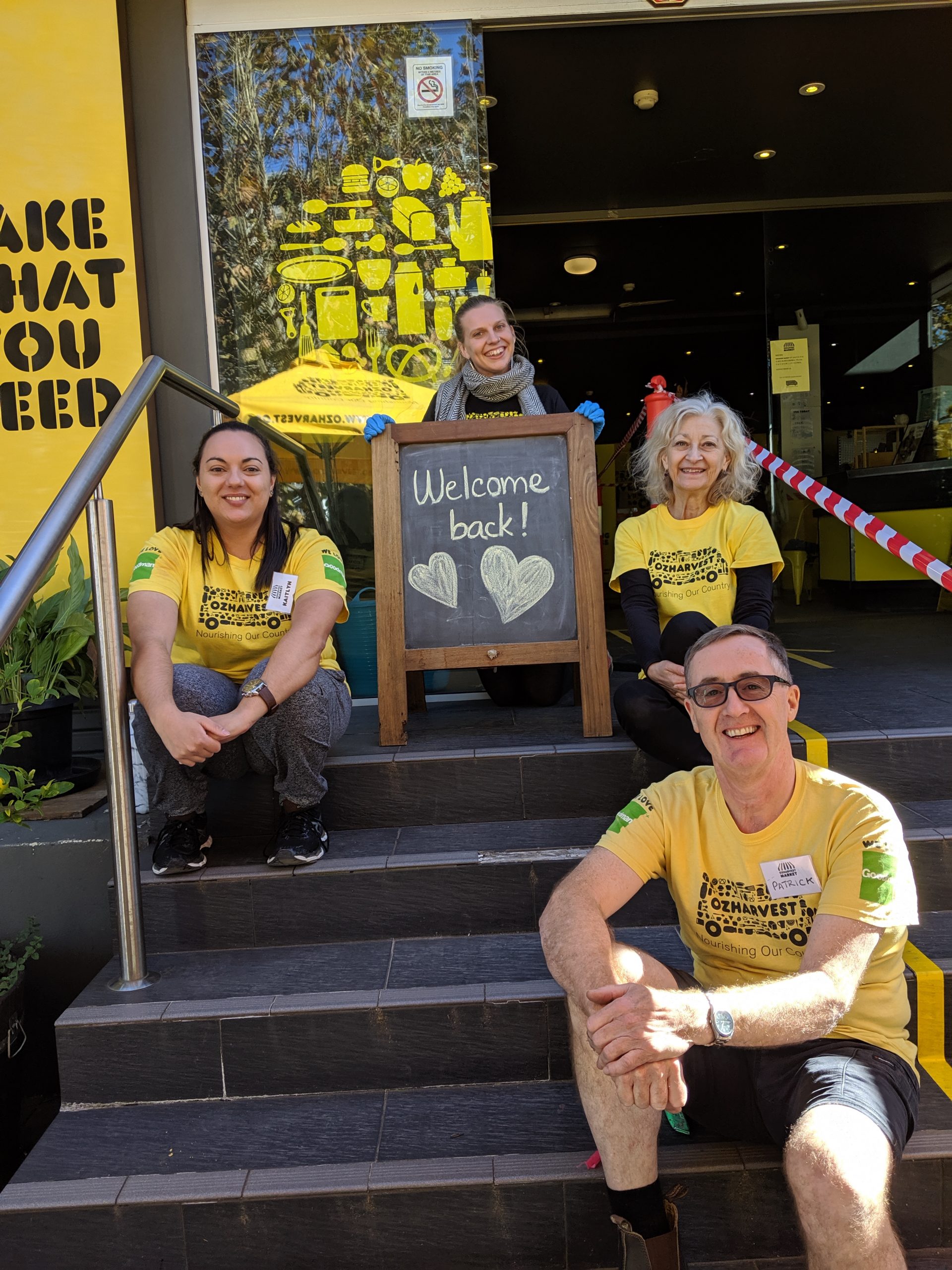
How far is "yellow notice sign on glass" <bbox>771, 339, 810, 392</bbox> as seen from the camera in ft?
24.2

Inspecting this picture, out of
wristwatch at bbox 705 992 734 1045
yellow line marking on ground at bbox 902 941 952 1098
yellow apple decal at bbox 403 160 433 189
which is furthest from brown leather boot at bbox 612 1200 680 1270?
yellow apple decal at bbox 403 160 433 189

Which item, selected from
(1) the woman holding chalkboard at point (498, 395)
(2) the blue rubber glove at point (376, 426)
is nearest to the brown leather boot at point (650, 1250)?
(1) the woman holding chalkboard at point (498, 395)

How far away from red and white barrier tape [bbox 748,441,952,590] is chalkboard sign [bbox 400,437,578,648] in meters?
0.72

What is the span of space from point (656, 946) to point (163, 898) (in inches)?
52.7

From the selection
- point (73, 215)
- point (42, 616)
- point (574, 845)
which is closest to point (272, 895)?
point (574, 845)

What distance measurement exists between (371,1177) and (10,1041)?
4.05 ft

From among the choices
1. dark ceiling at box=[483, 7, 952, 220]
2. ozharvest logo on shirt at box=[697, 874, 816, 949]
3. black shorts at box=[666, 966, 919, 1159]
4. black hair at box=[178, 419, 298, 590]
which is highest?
dark ceiling at box=[483, 7, 952, 220]

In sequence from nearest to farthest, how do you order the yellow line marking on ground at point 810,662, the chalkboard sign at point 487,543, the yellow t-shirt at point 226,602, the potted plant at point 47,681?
the yellow t-shirt at point 226,602 < the potted plant at point 47,681 < the chalkboard sign at point 487,543 < the yellow line marking on ground at point 810,662

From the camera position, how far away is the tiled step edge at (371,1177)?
1740 millimetres

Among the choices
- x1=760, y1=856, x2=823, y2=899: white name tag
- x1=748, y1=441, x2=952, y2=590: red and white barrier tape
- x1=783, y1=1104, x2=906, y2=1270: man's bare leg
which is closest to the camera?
x1=783, y1=1104, x2=906, y2=1270: man's bare leg

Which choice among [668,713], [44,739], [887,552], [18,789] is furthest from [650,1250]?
[887,552]

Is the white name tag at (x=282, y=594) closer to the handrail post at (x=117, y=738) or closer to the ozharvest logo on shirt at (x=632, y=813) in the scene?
the handrail post at (x=117, y=738)

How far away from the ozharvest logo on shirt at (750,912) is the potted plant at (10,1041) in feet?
6.12

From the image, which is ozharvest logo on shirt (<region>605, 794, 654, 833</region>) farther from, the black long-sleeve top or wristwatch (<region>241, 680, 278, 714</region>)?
wristwatch (<region>241, 680, 278, 714</region>)
